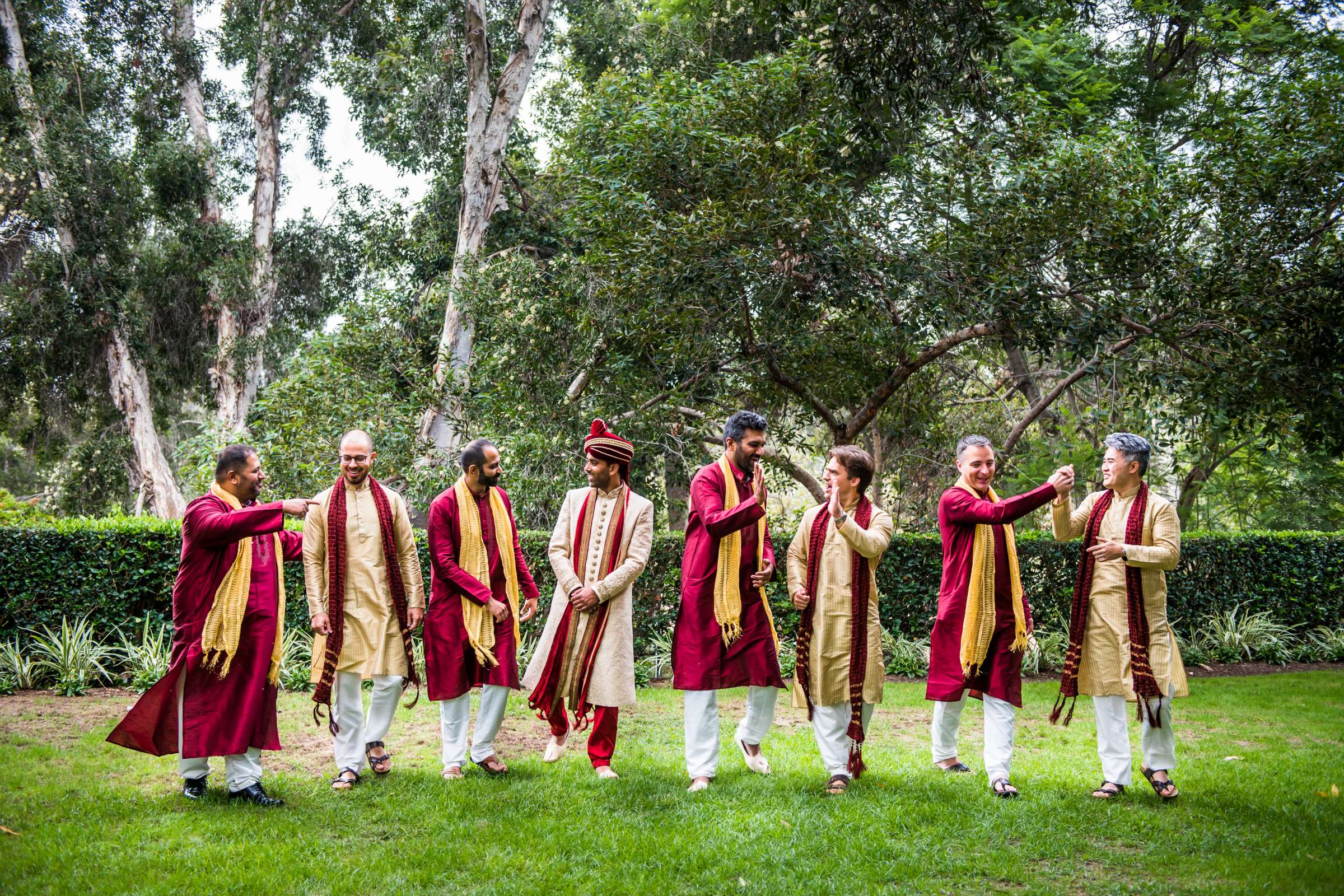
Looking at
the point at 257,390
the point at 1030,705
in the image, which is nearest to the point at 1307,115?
the point at 1030,705

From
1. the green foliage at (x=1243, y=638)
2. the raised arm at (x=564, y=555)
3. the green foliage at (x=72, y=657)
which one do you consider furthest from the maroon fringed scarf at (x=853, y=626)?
the green foliage at (x=1243, y=638)

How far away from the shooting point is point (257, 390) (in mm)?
21609

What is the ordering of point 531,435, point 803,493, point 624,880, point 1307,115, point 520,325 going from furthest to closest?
point 803,493 < point 520,325 < point 531,435 < point 1307,115 < point 624,880

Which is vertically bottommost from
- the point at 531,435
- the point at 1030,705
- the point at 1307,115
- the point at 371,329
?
the point at 1030,705

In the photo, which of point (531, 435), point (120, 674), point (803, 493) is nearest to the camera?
point (120, 674)

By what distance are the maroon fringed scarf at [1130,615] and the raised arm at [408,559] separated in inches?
156

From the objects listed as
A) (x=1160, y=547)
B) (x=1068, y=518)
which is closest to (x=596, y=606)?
(x=1068, y=518)

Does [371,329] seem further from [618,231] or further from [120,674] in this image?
[120,674]

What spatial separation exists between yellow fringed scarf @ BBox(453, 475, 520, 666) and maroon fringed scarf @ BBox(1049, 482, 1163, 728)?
3.46 meters

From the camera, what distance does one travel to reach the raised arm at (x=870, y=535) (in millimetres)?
5906

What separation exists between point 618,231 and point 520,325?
113 inches

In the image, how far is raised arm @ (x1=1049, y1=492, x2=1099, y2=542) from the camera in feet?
19.8

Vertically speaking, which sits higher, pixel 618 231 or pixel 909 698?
pixel 618 231

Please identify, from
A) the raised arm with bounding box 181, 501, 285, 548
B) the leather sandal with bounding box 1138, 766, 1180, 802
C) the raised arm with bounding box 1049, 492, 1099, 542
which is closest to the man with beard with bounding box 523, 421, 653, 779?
the raised arm with bounding box 181, 501, 285, 548
